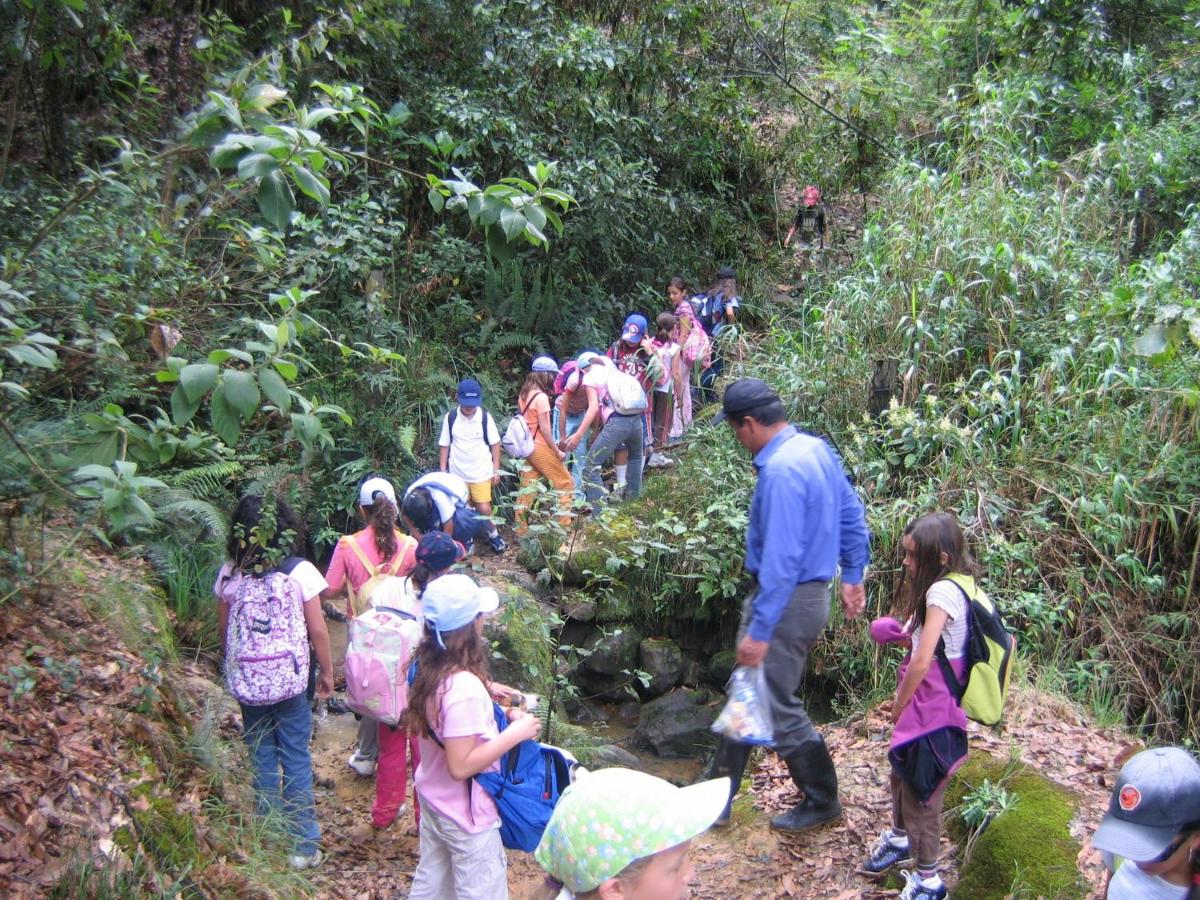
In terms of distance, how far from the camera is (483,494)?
8.26 meters

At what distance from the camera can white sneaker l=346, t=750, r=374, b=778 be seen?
5703 mm

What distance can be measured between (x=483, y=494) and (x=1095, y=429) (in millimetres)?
4857

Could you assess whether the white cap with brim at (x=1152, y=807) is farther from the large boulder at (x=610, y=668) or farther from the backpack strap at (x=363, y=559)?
the large boulder at (x=610, y=668)

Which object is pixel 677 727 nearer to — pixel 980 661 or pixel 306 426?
pixel 980 661

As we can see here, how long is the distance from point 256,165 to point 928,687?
3117 millimetres

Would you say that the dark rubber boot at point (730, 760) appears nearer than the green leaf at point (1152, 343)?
Yes

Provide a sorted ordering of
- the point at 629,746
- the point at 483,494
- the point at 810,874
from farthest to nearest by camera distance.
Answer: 1. the point at 483,494
2. the point at 629,746
3. the point at 810,874

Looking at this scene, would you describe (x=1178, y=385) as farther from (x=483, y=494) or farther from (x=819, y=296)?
(x=483, y=494)

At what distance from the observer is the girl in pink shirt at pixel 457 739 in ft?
10.9

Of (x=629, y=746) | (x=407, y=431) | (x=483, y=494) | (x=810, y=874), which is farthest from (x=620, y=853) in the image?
(x=407, y=431)

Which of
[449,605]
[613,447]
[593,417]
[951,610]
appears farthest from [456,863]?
[613,447]

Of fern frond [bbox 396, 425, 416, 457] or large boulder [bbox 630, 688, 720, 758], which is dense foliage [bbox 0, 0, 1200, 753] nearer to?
fern frond [bbox 396, 425, 416, 457]

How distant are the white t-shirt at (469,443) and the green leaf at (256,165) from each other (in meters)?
5.21

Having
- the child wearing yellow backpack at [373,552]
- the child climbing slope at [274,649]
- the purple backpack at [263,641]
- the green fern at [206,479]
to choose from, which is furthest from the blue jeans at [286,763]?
the green fern at [206,479]
